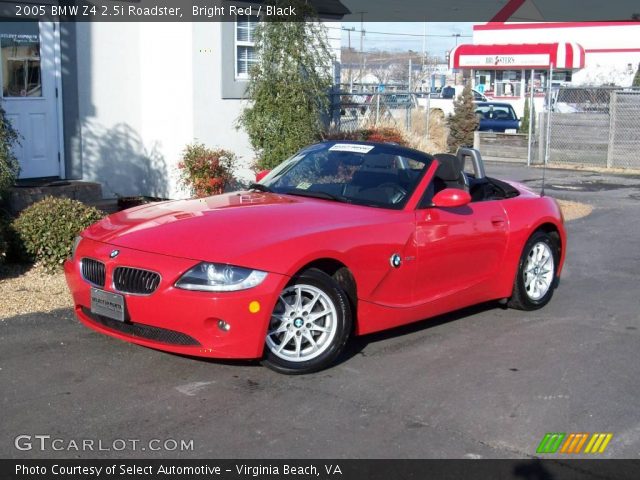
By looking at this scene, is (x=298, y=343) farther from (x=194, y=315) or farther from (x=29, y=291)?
(x=29, y=291)

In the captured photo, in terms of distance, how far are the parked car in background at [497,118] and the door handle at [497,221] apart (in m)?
27.6

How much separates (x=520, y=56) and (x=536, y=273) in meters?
44.3

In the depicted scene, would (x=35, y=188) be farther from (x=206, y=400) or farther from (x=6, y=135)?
(x=206, y=400)

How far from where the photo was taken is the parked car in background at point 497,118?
112 ft

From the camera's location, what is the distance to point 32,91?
461 inches

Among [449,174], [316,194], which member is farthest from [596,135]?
[316,194]

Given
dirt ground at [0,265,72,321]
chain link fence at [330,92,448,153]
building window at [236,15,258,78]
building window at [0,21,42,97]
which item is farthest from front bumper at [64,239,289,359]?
chain link fence at [330,92,448,153]

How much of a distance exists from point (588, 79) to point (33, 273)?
50997mm

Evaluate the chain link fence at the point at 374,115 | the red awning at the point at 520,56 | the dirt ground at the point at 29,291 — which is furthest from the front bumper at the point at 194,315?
the red awning at the point at 520,56

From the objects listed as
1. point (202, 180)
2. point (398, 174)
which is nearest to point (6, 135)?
point (202, 180)

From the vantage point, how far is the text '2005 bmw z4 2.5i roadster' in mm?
5246

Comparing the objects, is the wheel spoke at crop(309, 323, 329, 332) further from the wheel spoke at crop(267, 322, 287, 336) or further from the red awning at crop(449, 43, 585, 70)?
the red awning at crop(449, 43, 585, 70)

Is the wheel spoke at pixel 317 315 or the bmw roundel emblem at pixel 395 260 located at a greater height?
the bmw roundel emblem at pixel 395 260
